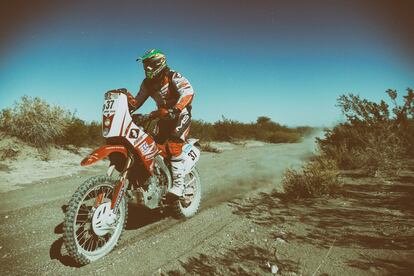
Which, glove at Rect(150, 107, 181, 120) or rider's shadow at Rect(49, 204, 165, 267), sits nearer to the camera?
rider's shadow at Rect(49, 204, 165, 267)

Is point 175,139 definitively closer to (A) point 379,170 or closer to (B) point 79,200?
(B) point 79,200

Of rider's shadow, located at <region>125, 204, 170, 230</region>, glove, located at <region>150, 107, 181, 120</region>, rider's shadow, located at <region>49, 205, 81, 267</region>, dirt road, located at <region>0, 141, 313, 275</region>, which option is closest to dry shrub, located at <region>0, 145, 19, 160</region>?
dirt road, located at <region>0, 141, 313, 275</region>

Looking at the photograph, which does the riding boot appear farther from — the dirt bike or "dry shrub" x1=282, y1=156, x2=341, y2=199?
"dry shrub" x1=282, y1=156, x2=341, y2=199

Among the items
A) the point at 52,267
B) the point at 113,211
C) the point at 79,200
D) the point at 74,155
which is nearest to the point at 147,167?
the point at 113,211

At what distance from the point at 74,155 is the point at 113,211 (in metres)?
→ 8.03

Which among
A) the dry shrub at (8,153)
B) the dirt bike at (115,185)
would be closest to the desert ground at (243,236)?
the dirt bike at (115,185)

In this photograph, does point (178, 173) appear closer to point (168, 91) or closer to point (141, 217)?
point (141, 217)

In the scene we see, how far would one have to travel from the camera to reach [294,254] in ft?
9.67

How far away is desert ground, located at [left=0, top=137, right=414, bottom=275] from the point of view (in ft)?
9.09

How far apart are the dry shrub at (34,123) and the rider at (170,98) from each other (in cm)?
718

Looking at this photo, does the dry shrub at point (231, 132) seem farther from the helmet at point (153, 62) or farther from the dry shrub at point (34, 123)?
the helmet at point (153, 62)

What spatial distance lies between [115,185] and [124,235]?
822 mm

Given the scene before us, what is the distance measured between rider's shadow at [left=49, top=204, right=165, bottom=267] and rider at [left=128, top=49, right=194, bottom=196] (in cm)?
65

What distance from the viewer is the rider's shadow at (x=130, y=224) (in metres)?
3.11
